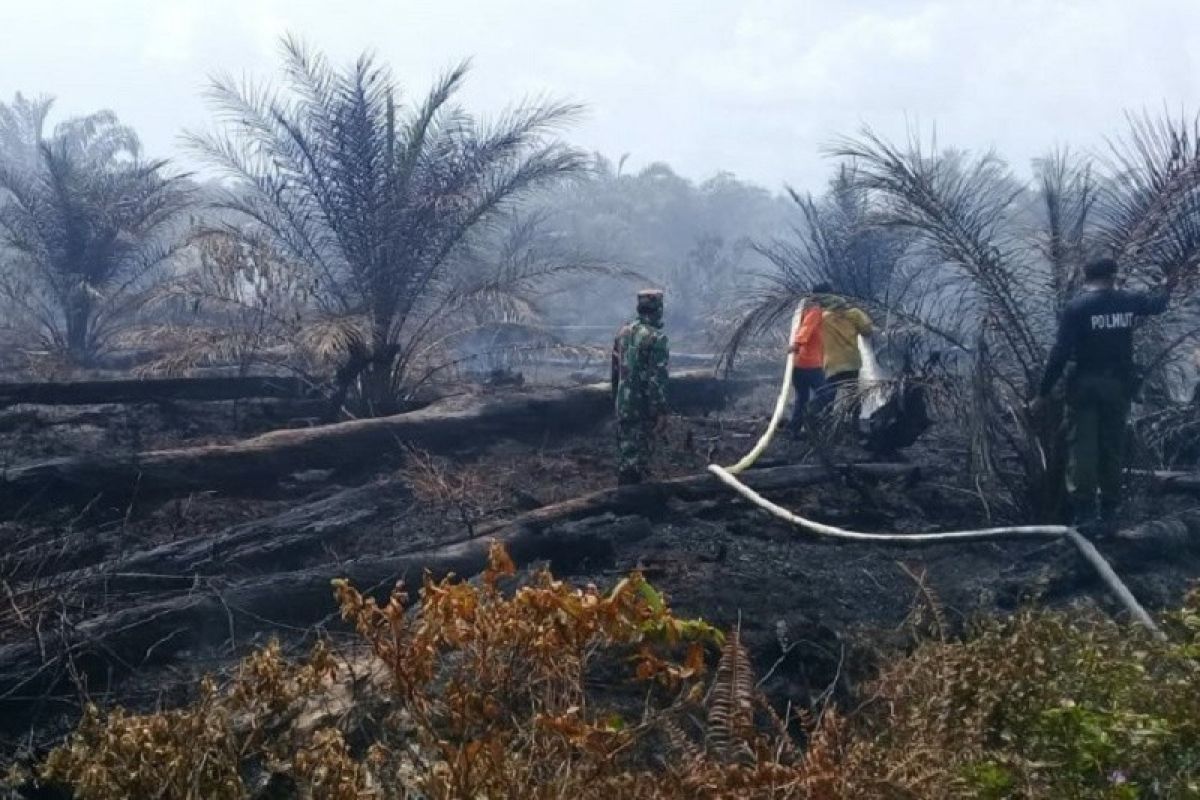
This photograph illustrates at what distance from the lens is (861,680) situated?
607cm

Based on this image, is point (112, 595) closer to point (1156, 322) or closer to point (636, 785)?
point (636, 785)

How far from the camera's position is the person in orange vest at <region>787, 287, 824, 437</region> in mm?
11492

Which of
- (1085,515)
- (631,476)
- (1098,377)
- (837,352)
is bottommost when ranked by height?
(1085,515)

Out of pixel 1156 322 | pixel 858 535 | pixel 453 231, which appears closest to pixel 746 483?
pixel 858 535

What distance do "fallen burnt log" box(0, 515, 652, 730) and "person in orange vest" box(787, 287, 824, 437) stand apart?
390cm

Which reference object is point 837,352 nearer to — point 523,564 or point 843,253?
point 843,253

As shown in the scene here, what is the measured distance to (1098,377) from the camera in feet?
26.9

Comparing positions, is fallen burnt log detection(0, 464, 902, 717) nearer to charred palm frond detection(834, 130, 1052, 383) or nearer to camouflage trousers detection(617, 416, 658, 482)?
camouflage trousers detection(617, 416, 658, 482)

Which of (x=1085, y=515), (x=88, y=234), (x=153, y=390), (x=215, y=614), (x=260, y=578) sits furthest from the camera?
(x=88, y=234)

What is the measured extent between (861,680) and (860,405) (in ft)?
12.7

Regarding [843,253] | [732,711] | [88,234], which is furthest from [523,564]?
[88,234]

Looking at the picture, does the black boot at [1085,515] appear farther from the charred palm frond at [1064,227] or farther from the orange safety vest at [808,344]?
the orange safety vest at [808,344]

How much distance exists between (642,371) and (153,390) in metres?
4.96

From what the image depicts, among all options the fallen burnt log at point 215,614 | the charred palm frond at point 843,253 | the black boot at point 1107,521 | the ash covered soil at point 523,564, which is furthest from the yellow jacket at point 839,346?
the fallen burnt log at point 215,614
